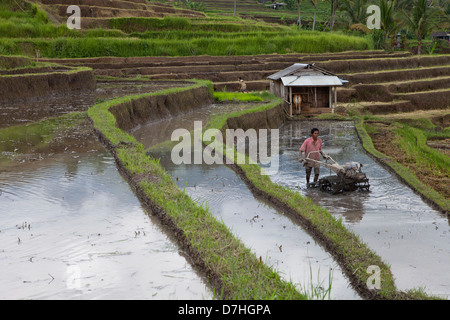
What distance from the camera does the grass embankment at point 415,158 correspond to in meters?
9.67

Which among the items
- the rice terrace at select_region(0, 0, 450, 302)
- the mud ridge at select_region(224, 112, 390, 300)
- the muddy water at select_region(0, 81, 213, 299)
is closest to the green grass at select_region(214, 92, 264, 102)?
the rice terrace at select_region(0, 0, 450, 302)

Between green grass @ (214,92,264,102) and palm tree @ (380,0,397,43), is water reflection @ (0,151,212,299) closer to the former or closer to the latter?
green grass @ (214,92,264,102)

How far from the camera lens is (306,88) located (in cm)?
2266

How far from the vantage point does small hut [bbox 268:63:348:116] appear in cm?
2055

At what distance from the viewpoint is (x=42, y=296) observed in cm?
472

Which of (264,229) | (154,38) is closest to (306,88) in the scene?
(154,38)

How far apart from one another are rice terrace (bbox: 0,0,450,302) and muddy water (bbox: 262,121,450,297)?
0.11 ft

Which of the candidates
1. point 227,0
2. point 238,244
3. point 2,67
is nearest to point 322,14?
point 227,0

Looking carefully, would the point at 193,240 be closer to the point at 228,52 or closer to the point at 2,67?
the point at 2,67

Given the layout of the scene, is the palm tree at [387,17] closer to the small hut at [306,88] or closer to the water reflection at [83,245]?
the small hut at [306,88]

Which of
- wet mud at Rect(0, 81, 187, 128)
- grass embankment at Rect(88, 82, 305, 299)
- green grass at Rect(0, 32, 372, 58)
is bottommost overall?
grass embankment at Rect(88, 82, 305, 299)

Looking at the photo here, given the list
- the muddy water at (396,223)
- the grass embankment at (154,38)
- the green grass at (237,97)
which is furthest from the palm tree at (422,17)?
the muddy water at (396,223)
